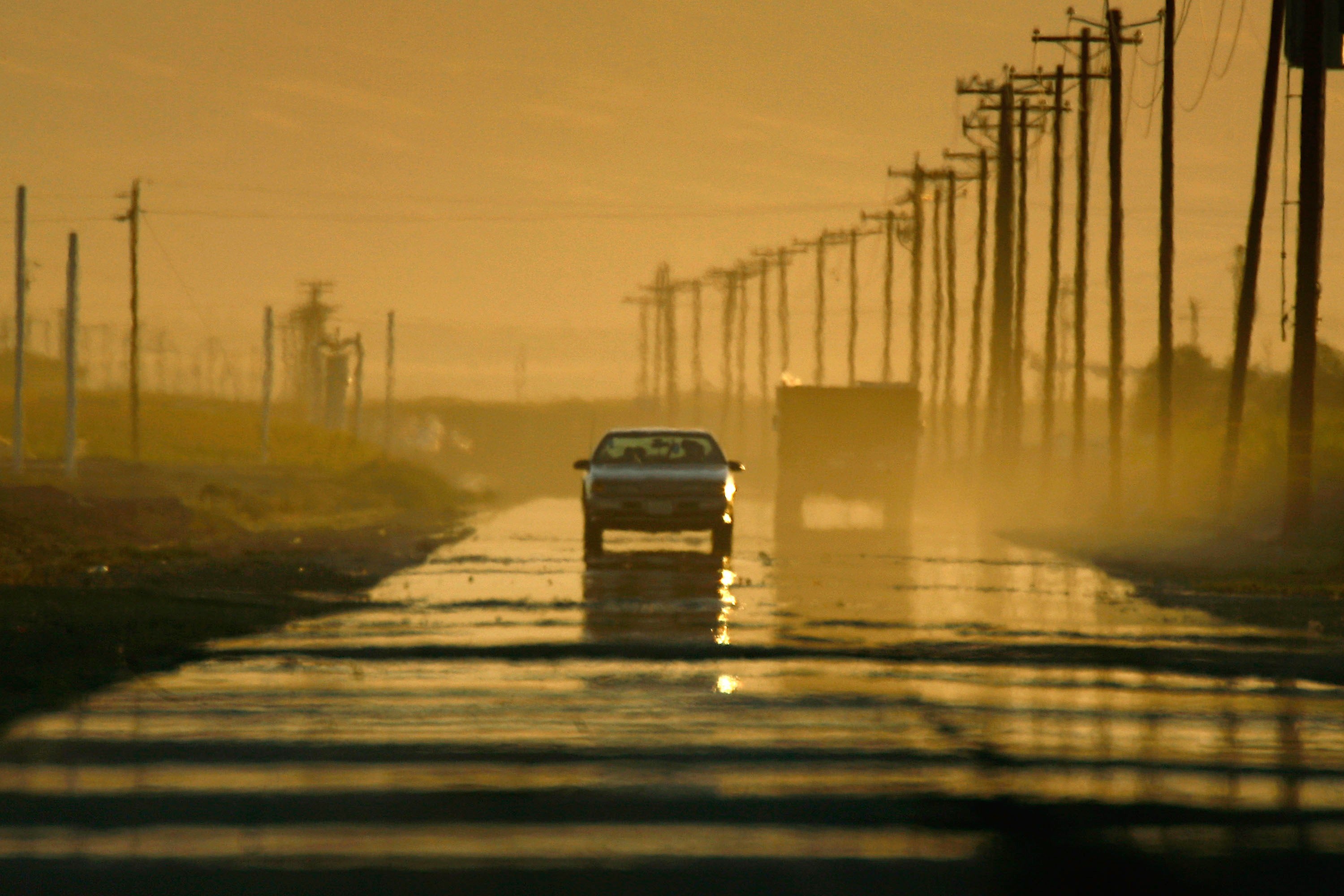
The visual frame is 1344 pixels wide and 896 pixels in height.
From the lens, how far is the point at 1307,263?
34.1 metres

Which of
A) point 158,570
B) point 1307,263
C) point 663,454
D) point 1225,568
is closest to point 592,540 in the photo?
point 663,454

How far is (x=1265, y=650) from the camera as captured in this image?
54.2ft

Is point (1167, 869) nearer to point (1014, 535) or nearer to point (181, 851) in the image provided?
point (181, 851)

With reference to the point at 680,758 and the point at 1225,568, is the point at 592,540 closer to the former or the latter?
the point at 1225,568

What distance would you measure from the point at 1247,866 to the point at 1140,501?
46.7 metres

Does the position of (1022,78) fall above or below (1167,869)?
above

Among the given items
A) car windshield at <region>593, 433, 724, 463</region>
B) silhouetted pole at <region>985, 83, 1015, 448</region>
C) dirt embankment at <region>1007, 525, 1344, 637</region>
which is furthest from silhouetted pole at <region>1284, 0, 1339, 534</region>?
silhouetted pole at <region>985, 83, 1015, 448</region>

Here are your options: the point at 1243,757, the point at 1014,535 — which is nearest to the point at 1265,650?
the point at 1243,757

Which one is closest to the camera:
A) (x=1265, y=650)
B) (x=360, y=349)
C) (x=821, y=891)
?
(x=821, y=891)

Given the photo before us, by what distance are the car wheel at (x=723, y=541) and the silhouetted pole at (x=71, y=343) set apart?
3992 centimetres

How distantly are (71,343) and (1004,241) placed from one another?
29569 mm

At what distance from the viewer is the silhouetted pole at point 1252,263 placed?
37.6 metres

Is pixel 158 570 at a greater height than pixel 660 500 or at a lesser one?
lesser

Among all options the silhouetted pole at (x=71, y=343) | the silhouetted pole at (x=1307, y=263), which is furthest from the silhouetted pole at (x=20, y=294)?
the silhouetted pole at (x=1307, y=263)
